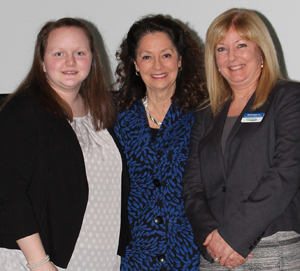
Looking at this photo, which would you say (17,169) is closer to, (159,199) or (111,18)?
(159,199)

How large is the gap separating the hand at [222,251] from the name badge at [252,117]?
0.55 meters

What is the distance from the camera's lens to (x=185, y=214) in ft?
7.59

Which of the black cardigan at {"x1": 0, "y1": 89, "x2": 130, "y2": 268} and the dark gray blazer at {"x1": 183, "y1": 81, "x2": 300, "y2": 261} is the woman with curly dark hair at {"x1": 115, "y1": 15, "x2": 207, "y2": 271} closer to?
the dark gray blazer at {"x1": 183, "y1": 81, "x2": 300, "y2": 261}

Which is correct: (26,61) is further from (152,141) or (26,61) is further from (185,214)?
(185,214)

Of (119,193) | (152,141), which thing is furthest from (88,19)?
(119,193)

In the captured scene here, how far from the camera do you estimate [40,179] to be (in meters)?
1.96

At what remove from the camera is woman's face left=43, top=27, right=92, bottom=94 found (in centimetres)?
213

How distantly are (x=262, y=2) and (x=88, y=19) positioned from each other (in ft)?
4.76

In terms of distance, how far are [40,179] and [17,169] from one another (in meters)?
0.12

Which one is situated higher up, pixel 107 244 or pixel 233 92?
pixel 233 92

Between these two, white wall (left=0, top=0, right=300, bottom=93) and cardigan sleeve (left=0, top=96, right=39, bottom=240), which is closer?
cardigan sleeve (left=0, top=96, right=39, bottom=240)

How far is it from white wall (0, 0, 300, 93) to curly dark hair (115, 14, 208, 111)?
696 mm

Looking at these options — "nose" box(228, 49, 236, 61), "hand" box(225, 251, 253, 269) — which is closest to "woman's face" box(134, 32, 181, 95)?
"nose" box(228, 49, 236, 61)

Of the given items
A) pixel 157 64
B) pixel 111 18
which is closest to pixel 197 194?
pixel 157 64
